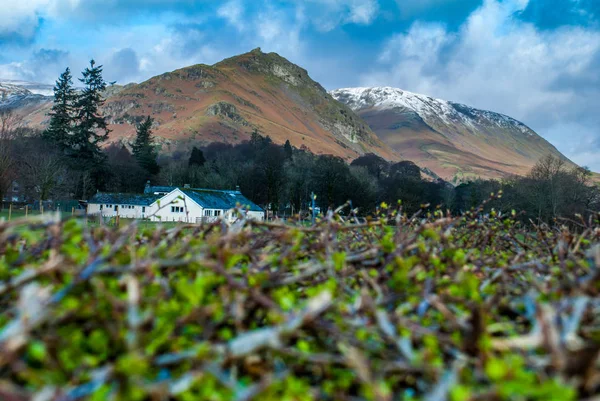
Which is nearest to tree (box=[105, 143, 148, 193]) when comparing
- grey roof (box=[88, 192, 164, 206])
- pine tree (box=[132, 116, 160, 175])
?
pine tree (box=[132, 116, 160, 175])

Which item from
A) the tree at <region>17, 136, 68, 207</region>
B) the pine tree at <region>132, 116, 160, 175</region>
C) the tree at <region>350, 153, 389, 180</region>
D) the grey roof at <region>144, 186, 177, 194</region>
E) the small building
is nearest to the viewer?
the tree at <region>17, 136, 68, 207</region>

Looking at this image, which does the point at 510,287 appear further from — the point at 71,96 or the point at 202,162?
the point at 202,162

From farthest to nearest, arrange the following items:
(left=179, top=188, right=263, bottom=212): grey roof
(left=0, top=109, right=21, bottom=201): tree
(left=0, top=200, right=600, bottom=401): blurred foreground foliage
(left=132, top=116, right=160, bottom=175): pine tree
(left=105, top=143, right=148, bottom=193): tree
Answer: (left=132, top=116, right=160, bottom=175): pine tree < (left=105, top=143, right=148, bottom=193): tree < (left=179, top=188, right=263, bottom=212): grey roof < (left=0, top=109, right=21, bottom=201): tree < (left=0, top=200, right=600, bottom=401): blurred foreground foliage

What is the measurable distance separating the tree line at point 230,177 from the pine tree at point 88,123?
15 cm

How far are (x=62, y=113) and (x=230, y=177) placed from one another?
93.8 ft

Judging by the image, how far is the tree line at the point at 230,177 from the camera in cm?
4888

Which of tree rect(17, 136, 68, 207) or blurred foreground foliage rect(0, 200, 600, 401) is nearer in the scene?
blurred foreground foliage rect(0, 200, 600, 401)

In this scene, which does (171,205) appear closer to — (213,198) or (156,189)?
(156,189)

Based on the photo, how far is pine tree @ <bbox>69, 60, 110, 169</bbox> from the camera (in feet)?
214

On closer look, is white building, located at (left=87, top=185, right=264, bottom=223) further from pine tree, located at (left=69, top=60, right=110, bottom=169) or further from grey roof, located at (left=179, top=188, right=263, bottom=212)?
pine tree, located at (left=69, top=60, right=110, bottom=169)

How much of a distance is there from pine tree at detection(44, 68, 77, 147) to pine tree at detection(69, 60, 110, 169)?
113 cm

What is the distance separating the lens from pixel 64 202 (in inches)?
2360

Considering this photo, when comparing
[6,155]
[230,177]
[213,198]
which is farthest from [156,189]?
[6,155]

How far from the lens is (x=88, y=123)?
2628 inches
